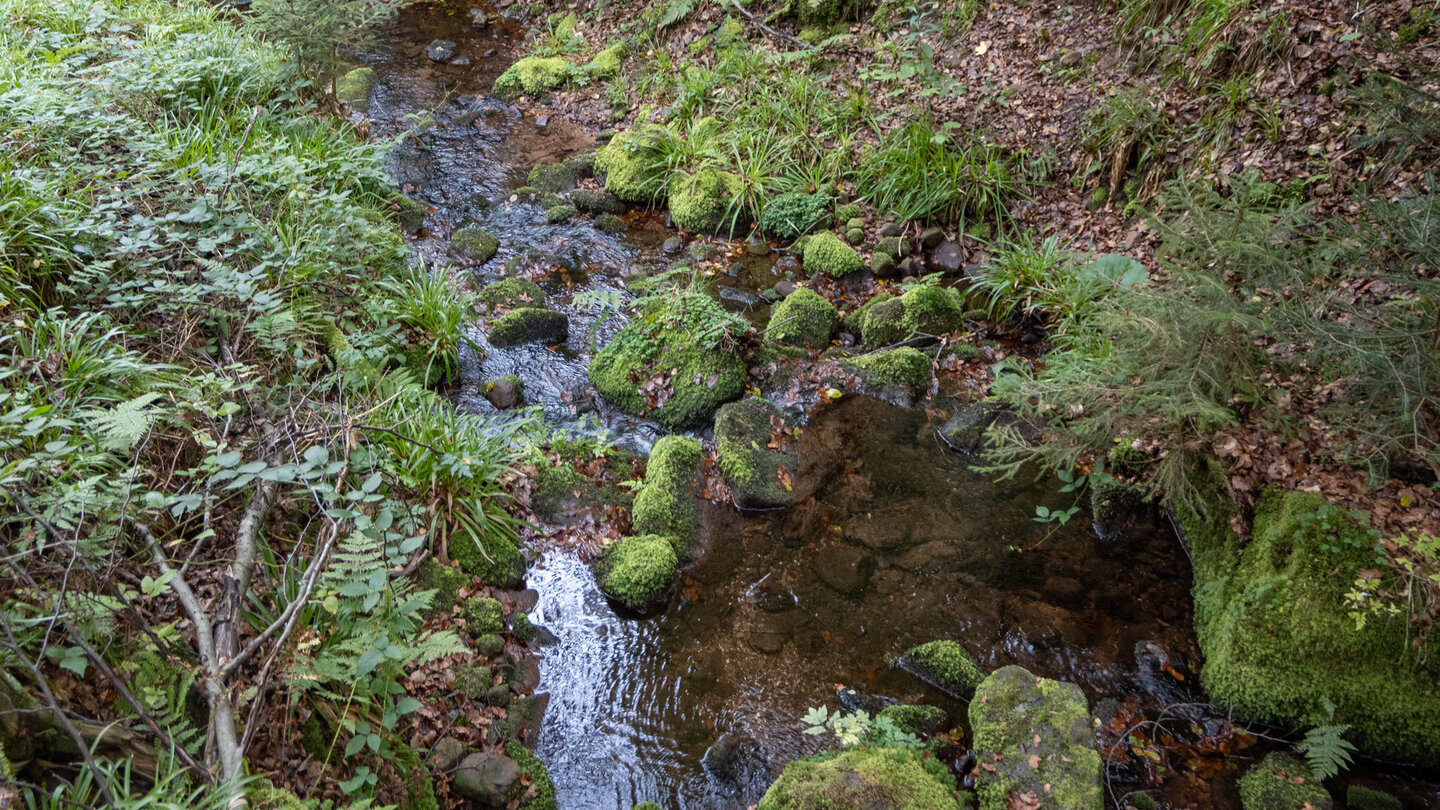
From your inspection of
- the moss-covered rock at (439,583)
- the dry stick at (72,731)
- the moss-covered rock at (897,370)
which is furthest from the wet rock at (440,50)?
the dry stick at (72,731)

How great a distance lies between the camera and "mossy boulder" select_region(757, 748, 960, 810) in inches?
120

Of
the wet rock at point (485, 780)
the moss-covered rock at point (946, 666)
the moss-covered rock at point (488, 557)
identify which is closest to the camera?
Result: the wet rock at point (485, 780)

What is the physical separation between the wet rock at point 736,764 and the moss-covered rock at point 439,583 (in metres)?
1.68

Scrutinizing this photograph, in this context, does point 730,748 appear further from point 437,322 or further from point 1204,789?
point 437,322

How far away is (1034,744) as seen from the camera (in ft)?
11.2

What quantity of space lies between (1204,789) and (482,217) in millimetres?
8220

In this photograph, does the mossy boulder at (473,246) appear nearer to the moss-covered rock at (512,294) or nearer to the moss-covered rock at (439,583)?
the moss-covered rock at (512,294)

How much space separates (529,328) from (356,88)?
274 inches

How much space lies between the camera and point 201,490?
3.34 m

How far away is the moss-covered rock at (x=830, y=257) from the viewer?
7.21 metres

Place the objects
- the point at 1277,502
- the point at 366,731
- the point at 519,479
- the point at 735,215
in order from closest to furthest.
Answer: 1. the point at 366,731
2. the point at 1277,502
3. the point at 519,479
4. the point at 735,215

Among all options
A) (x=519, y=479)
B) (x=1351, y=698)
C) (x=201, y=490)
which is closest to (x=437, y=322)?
(x=519, y=479)

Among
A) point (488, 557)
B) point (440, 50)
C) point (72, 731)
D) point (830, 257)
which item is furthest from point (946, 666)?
point (440, 50)

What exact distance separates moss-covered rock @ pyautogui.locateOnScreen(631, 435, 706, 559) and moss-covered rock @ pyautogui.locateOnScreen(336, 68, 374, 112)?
8428mm
